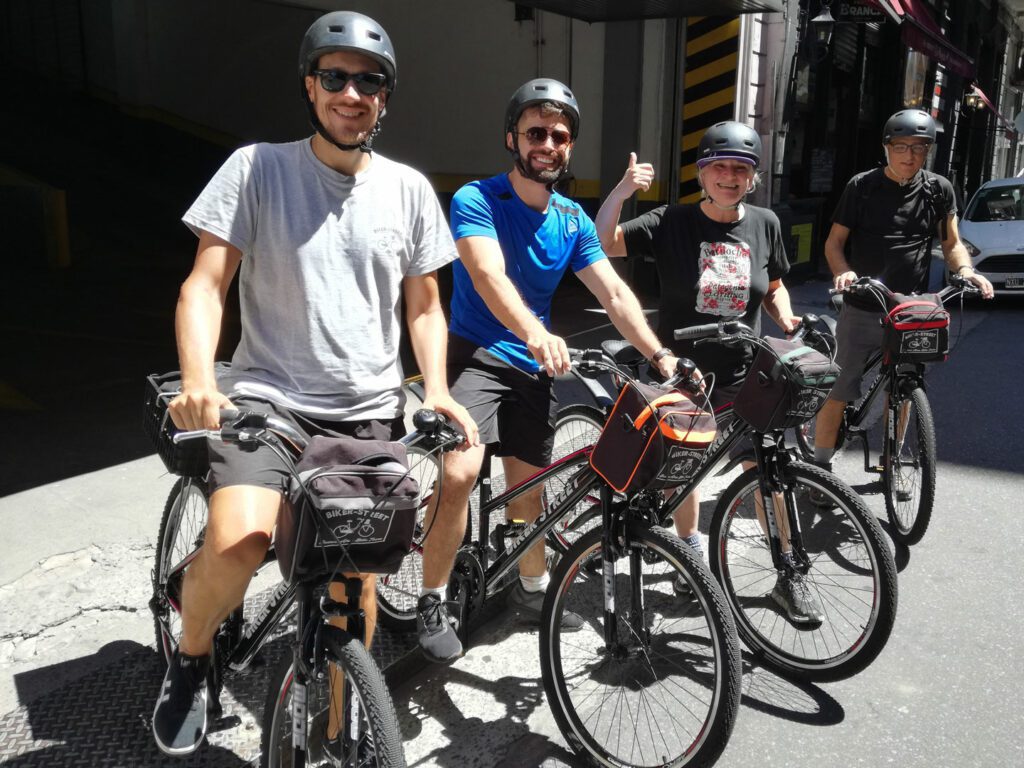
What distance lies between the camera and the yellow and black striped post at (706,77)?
10.7m

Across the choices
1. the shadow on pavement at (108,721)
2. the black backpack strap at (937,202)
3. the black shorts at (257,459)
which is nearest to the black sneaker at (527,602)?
the shadow on pavement at (108,721)

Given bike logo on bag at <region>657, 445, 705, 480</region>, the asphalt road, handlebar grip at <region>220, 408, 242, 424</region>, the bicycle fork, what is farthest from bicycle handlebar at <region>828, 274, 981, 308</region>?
handlebar grip at <region>220, 408, 242, 424</region>

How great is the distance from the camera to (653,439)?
2553 millimetres

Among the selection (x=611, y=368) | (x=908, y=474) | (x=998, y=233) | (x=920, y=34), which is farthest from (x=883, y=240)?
(x=920, y=34)

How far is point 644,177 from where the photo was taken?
→ 353 cm

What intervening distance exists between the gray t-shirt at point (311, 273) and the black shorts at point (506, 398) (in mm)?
596

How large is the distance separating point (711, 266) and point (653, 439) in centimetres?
137

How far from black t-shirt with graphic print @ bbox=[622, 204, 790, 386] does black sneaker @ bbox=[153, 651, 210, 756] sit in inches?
87.9

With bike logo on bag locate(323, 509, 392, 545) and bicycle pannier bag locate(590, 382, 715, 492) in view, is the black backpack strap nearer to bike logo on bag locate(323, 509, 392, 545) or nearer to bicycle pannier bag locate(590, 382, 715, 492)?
bicycle pannier bag locate(590, 382, 715, 492)

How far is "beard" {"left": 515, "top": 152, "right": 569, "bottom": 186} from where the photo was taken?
121 inches

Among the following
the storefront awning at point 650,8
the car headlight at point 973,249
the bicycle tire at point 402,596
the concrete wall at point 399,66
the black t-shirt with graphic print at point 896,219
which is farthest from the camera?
the car headlight at point 973,249

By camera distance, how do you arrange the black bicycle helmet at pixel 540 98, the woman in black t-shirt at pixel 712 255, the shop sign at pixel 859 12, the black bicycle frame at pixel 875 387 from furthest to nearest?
1. the shop sign at pixel 859 12
2. the black bicycle frame at pixel 875 387
3. the woman in black t-shirt at pixel 712 255
4. the black bicycle helmet at pixel 540 98

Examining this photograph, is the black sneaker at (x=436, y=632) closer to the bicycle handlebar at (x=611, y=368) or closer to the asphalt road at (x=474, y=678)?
the asphalt road at (x=474, y=678)

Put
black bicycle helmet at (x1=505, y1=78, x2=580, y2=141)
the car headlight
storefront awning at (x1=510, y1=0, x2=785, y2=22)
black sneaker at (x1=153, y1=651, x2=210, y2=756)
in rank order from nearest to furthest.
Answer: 1. black sneaker at (x1=153, y1=651, x2=210, y2=756)
2. black bicycle helmet at (x1=505, y1=78, x2=580, y2=141)
3. storefront awning at (x1=510, y1=0, x2=785, y2=22)
4. the car headlight
